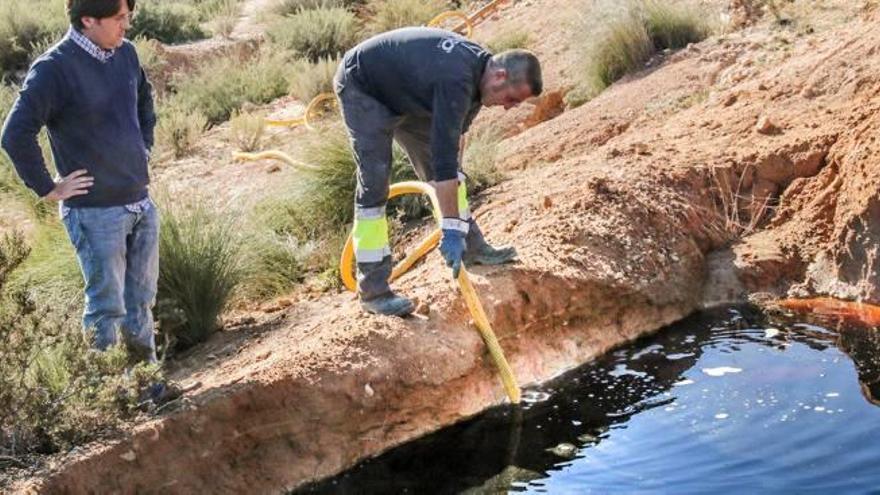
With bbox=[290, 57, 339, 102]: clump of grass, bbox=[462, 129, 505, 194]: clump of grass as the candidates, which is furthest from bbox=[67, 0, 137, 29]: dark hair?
bbox=[290, 57, 339, 102]: clump of grass

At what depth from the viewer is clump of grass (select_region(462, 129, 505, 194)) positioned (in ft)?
30.8

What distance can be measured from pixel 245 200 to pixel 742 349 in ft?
15.7

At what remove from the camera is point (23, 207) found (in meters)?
10.2

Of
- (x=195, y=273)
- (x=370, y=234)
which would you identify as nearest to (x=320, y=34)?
(x=195, y=273)

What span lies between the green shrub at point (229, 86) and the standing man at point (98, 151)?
9.59 m

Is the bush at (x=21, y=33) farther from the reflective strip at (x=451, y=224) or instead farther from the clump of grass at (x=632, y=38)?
the reflective strip at (x=451, y=224)

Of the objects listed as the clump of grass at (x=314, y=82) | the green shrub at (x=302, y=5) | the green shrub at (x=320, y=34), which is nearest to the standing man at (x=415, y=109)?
the clump of grass at (x=314, y=82)

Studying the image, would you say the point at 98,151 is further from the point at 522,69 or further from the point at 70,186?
the point at 522,69

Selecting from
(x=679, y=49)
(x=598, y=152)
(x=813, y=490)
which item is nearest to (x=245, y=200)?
(x=598, y=152)

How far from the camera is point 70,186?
520 cm

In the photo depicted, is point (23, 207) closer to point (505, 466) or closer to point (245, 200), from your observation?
point (245, 200)

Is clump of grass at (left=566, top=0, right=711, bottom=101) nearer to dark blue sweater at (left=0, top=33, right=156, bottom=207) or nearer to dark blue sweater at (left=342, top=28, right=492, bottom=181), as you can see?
dark blue sweater at (left=342, top=28, right=492, bottom=181)

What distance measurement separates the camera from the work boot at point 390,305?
6.54 meters

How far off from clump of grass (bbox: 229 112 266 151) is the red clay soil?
3.83m
